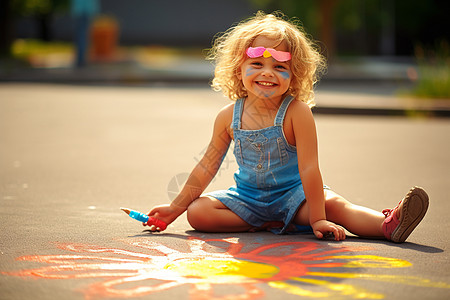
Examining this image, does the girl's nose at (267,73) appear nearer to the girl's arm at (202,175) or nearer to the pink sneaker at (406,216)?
the girl's arm at (202,175)

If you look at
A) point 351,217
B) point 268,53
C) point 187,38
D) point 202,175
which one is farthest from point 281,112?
point 187,38

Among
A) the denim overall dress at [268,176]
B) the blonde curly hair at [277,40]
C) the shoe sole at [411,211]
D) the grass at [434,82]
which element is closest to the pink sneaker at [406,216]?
the shoe sole at [411,211]

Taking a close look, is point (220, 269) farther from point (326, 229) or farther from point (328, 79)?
point (328, 79)

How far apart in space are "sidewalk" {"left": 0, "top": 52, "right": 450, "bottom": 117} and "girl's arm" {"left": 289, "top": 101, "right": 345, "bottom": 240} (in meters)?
6.90

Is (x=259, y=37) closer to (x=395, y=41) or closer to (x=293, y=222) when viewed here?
(x=293, y=222)

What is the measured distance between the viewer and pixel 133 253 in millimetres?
3535

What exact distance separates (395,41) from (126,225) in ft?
84.9

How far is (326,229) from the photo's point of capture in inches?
148

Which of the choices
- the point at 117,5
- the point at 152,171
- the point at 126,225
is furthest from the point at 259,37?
the point at 117,5

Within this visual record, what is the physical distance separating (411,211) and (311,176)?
52cm

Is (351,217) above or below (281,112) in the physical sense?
below

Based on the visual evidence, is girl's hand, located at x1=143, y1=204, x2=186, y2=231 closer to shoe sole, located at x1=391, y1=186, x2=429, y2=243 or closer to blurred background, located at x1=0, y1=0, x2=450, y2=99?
shoe sole, located at x1=391, y1=186, x2=429, y2=243

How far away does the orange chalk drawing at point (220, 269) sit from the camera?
9.71 feet

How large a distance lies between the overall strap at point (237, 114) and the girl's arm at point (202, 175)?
47 millimetres
